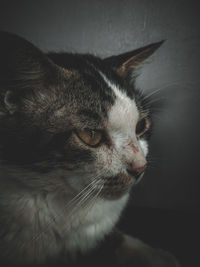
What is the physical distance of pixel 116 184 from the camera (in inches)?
21.7

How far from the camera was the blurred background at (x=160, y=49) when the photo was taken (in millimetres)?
838

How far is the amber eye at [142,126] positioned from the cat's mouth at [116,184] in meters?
0.17

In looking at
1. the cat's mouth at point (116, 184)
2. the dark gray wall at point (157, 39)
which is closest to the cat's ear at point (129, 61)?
the dark gray wall at point (157, 39)

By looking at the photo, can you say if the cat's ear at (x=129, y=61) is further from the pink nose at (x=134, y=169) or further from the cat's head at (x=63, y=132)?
the pink nose at (x=134, y=169)

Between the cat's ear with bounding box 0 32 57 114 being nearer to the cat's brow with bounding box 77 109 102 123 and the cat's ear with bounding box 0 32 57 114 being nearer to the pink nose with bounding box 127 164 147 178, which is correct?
the cat's brow with bounding box 77 109 102 123

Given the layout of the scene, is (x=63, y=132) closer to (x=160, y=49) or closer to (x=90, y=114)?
(x=90, y=114)

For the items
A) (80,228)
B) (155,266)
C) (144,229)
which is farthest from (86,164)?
(144,229)

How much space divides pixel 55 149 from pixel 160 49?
24.4 inches

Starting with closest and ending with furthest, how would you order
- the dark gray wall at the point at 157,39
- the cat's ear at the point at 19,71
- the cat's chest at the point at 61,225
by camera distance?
the cat's ear at the point at 19,71 < the cat's chest at the point at 61,225 < the dark gray wall at the point at 157,39

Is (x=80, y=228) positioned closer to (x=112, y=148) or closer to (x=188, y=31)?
(x=112, y=148)

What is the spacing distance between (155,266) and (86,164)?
422 mm

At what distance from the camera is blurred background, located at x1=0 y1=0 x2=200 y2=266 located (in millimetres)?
838

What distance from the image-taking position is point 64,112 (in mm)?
532

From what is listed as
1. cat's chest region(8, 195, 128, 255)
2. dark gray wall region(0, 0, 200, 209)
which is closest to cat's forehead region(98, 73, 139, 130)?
cat's chest region(8, 195, 128, 255)
